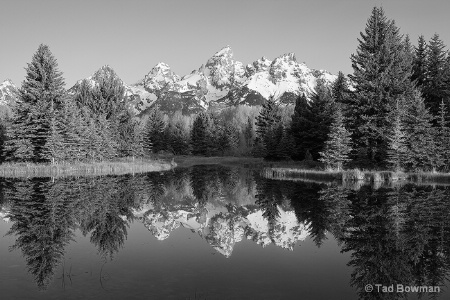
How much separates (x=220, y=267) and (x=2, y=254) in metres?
7.13

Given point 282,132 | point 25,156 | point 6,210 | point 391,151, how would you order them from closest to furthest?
point 6,210
point 391,151
point 25,156
point 282,132

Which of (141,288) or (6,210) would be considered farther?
(6,210)

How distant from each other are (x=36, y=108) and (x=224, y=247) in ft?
133

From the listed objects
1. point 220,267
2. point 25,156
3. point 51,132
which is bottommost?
point 220,267

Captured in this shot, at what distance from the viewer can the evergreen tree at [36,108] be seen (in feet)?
149

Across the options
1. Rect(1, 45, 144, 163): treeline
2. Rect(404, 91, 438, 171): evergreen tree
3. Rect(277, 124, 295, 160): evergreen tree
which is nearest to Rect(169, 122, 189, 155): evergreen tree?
Rect(1, 45, 144, 163): treeline

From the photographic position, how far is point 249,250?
531 inches

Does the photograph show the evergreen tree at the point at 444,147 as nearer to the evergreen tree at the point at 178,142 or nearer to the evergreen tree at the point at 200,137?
the evergreen tree at the point at 200,137

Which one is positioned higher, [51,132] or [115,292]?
[51,132]

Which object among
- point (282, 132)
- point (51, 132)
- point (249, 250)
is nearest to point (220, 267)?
point (249, 250)

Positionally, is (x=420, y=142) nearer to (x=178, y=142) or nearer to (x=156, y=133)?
(x=156, y=133)

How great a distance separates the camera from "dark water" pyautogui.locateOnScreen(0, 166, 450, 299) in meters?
9.62

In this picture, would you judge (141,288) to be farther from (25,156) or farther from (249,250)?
(25,156)
